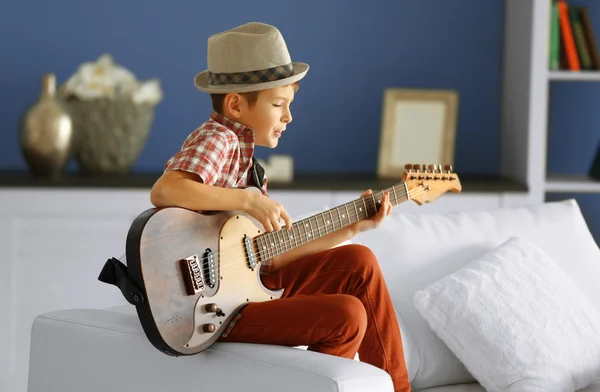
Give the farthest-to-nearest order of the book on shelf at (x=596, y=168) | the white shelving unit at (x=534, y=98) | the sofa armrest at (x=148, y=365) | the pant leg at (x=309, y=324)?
the book on shelf at (x=596, y=168) < the white shelving unit at (x=534, y=98) < the pant leg at (x=309, y=324) < the sofa armrest at (x=148, y=365)

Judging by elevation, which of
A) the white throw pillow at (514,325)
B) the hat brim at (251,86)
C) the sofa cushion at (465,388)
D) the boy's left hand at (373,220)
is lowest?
the sofa cushion at (465,388)

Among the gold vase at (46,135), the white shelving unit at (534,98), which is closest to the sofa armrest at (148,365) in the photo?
the gold vase at (46,135)

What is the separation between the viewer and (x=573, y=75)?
3.31 metres

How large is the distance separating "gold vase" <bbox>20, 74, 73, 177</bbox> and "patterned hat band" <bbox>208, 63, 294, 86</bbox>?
1416mm

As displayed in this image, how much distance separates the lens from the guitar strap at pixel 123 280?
5.21ft

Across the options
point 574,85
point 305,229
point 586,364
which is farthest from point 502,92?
point 305,229

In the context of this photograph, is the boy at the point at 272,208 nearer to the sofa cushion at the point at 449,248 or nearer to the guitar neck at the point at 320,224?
the guitar neck at the point at 320,224

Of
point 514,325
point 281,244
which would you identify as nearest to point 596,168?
point 514,325

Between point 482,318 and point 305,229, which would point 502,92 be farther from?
point 305,229

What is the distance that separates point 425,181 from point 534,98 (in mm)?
1379

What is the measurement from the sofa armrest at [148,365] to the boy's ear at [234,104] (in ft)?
1.40

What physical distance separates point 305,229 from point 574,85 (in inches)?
83.4

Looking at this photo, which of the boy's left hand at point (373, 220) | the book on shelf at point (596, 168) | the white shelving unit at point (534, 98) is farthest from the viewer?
the book on shelf at point (596, 168)

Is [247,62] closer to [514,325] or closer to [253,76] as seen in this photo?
[253,76]
